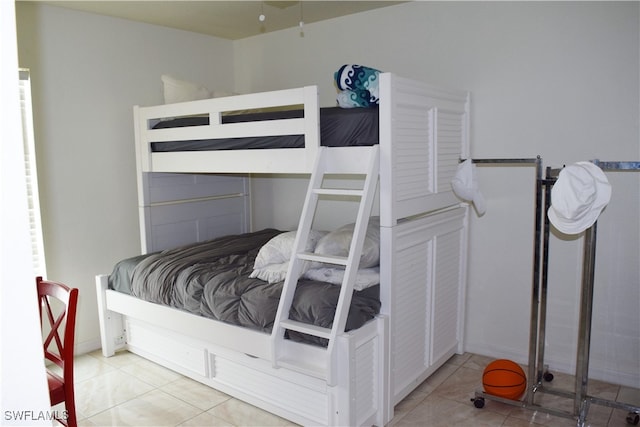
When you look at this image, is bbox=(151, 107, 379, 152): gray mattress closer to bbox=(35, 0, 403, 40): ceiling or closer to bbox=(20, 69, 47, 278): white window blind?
bbox=(35, 0, 403, 40): ceiling

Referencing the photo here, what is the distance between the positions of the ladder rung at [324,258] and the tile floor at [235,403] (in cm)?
93

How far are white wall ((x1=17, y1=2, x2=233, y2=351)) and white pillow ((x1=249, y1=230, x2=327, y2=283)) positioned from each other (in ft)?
4.97

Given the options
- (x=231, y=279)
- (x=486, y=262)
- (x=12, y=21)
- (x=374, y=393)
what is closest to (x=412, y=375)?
(x=374, y=393)

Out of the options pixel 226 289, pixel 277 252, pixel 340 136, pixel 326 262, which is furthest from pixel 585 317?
pixel 226 289

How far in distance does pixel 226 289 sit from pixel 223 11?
210 cm

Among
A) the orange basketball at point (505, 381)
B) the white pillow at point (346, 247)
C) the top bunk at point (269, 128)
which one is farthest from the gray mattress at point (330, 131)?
the orange basketball at point (505, 381)

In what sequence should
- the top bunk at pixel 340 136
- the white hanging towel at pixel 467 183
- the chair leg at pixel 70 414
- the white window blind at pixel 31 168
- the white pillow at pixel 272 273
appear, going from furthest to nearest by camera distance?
the white window blind at pixel 31 168 → the white hanging towel at pixel 467 183 → the white pillow at pixel 272 273 → the top bunk at pixel 340 136 → the chair leg at pixel 70 414

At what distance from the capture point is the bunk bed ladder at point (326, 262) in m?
2.31

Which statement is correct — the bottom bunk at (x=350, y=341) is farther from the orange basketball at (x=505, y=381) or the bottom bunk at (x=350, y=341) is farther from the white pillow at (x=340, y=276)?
the orange basketball at (x=505, y=381)

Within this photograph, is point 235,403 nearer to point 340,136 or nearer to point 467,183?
point 340,136

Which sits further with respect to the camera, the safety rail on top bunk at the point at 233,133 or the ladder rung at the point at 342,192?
the safety rail on top bunk at the point at 233,133

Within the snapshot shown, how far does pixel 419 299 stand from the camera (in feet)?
9.68

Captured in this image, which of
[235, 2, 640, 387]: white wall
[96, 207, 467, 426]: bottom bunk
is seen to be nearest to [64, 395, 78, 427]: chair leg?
[96, 207, 467, 426]: bottom bunk

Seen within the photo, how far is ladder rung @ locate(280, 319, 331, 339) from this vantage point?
2324 millimetres
